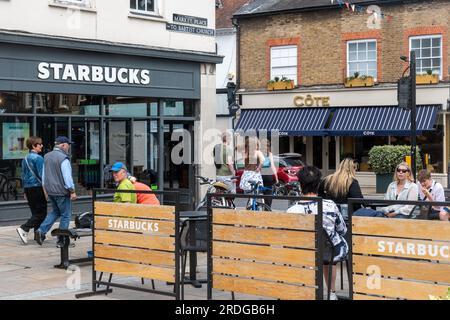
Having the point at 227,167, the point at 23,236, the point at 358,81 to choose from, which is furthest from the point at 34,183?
the point at 358,81

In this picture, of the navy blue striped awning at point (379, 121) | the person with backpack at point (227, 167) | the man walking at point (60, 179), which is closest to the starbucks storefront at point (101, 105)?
the person with backpack at point (227, 167)

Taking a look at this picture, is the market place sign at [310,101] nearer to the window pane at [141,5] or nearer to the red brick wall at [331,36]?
the red brick wall at [331,36]

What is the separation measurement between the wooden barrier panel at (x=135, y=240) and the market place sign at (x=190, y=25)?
9.93 meters

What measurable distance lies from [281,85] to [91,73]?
14.4m

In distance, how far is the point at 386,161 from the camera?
23969mm

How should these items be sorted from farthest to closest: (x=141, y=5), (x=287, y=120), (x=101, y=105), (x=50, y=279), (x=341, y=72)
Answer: (x=287, y=120)
(x=341, y=72)
(x=141, y=5)
(x=101, y=105)
(x=50, y=279)

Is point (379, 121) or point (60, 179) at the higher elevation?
point (379, 121)

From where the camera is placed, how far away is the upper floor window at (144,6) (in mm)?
16203

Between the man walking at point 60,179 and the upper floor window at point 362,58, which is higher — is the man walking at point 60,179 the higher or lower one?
the lower one

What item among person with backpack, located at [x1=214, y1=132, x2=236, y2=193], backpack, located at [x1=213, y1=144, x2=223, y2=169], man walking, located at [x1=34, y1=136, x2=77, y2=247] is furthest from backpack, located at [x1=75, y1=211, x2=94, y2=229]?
backpack, located at [x1=213, y1=144, x2=223, y2=169]

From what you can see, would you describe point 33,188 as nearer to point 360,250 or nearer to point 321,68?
point 360,250

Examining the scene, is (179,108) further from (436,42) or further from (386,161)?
(436,42)

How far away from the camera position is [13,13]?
13.7 meters
